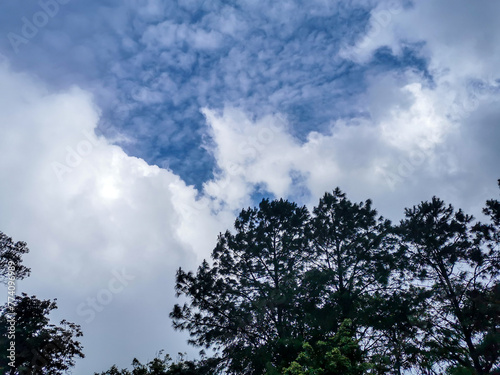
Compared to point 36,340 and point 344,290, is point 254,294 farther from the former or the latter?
point 36,340

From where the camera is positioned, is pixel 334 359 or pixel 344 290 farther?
pixel 344 290

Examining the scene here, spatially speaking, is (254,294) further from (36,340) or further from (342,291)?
(36,340)

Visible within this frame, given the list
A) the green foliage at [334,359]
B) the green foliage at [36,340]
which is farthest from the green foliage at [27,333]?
the green foliage at [334,359]

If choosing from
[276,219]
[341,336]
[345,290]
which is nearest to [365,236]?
[345,290]

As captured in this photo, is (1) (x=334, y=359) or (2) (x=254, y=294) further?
(2) (x=254, y=294)

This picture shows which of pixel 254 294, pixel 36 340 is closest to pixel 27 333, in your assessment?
pixel 36 340

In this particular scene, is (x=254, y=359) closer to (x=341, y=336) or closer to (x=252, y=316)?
(x=252, y=316)

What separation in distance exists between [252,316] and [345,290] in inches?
238

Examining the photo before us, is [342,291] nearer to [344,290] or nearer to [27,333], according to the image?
[344,290]

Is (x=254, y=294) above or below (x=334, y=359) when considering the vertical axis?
above

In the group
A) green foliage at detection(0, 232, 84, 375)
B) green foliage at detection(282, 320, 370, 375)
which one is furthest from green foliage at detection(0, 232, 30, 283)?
green foliage at detection(282, 320, 370, 375)

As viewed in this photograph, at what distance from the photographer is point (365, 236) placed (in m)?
21.1

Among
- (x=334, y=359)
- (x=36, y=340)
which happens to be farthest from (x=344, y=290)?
(x=36, y=340)

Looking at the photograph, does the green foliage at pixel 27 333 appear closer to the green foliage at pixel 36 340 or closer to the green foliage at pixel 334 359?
the green foliage at pixel 36 340
